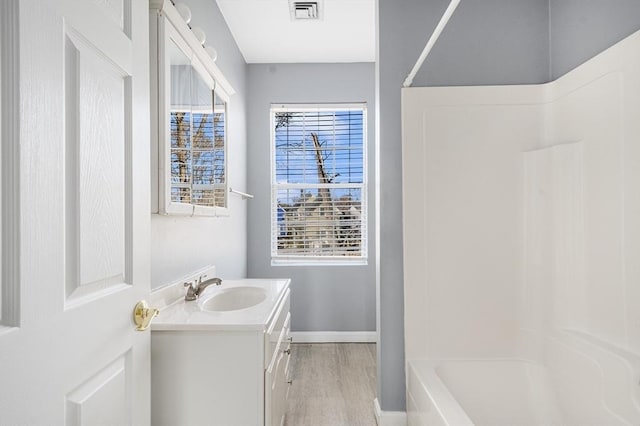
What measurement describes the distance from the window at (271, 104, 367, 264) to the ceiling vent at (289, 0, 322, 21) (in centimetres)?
99

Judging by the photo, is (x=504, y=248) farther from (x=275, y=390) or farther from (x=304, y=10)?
(x=304, y=10)

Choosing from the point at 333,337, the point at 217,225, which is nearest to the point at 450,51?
the point at 217,225

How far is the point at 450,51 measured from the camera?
2.08 m

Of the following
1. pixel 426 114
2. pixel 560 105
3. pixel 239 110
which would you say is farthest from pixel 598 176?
pixel 239 110

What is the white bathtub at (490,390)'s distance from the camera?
180 centimetres

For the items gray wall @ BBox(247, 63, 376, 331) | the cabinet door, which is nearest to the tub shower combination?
the cabinet door

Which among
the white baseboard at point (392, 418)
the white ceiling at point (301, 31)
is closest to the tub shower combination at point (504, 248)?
the white baseboard at point (392, 418)

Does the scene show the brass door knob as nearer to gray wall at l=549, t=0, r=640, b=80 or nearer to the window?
gray wall at l=549, t=0, r=640, b=80

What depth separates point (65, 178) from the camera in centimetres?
73

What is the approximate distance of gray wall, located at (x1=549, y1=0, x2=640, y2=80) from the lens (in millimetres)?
1537

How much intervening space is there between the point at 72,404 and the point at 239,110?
2.71 meters

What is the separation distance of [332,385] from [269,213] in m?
1.63

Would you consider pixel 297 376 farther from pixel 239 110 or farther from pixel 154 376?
pixel 239 110

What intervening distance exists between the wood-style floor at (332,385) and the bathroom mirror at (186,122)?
1.33 meters
